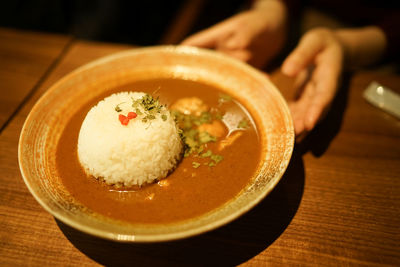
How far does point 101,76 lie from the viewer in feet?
7.12

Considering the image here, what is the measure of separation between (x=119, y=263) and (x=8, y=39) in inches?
95.5

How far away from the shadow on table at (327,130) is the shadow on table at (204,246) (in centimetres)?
55

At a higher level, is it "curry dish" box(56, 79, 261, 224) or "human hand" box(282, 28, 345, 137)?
"human hand" box(282, 28, 345, 137)

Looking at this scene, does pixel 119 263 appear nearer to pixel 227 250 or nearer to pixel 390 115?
pixel 227 250

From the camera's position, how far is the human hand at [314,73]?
1.92 metres

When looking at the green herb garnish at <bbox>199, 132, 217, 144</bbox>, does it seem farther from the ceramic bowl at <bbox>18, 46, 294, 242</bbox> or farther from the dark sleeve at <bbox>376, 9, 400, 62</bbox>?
the dark sleeve at <bbox>376, 9, 400, 62</bbox>

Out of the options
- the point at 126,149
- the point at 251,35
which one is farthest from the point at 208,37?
the point at 126,149

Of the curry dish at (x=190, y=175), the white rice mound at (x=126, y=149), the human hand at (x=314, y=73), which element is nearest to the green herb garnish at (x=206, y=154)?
the curry dish at (x=190, y=175)

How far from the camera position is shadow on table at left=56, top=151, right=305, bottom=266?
4.64 ft

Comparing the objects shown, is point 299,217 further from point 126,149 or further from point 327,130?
point 126,149

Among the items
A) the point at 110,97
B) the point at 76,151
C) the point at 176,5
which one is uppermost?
the point at 110,97

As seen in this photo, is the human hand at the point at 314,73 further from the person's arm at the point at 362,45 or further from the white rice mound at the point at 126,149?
the white rice mound at the point at 126,149

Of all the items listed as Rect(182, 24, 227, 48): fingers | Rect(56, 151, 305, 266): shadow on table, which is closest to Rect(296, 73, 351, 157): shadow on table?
Rect(56, 151, 305, 266): shadow on table

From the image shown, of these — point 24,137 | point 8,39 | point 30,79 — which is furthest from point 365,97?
point 8,39
